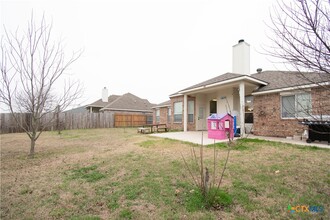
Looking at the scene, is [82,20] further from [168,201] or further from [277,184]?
[277,184]

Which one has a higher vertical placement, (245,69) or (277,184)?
(245,69)

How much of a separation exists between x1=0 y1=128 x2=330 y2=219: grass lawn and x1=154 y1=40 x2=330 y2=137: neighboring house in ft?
8.11

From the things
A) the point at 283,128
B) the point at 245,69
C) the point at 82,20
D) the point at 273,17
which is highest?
the point at 82,20

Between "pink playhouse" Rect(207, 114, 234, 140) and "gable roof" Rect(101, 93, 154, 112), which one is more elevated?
"gable roof" Rect(101, 93, 154, 112)

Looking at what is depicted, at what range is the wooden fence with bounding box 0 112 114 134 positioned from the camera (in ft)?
52.3

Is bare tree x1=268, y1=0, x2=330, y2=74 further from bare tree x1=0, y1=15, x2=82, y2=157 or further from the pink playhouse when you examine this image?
bare tree x1=0, y1=15, x2=82, y2=157

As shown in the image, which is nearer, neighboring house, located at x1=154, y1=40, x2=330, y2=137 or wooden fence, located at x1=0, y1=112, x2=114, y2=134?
neighboring house, located at x1=154, y1=40, x2=330, y2=137

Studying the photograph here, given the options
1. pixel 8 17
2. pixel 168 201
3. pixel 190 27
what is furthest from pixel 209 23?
pixel 168 201

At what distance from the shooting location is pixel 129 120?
24.9m

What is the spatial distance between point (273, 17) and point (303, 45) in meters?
0.79

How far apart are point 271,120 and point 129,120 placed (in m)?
19.6

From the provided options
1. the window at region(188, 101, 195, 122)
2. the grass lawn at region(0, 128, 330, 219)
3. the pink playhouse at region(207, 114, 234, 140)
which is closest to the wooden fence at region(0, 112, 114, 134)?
the window at region(188, 101, 195, 122)

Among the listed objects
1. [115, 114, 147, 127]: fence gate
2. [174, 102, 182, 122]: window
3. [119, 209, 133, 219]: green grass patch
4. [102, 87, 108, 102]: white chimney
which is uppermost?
[102, 87, 108, 102]: white chimney

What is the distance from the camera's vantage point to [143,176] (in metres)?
3.99
